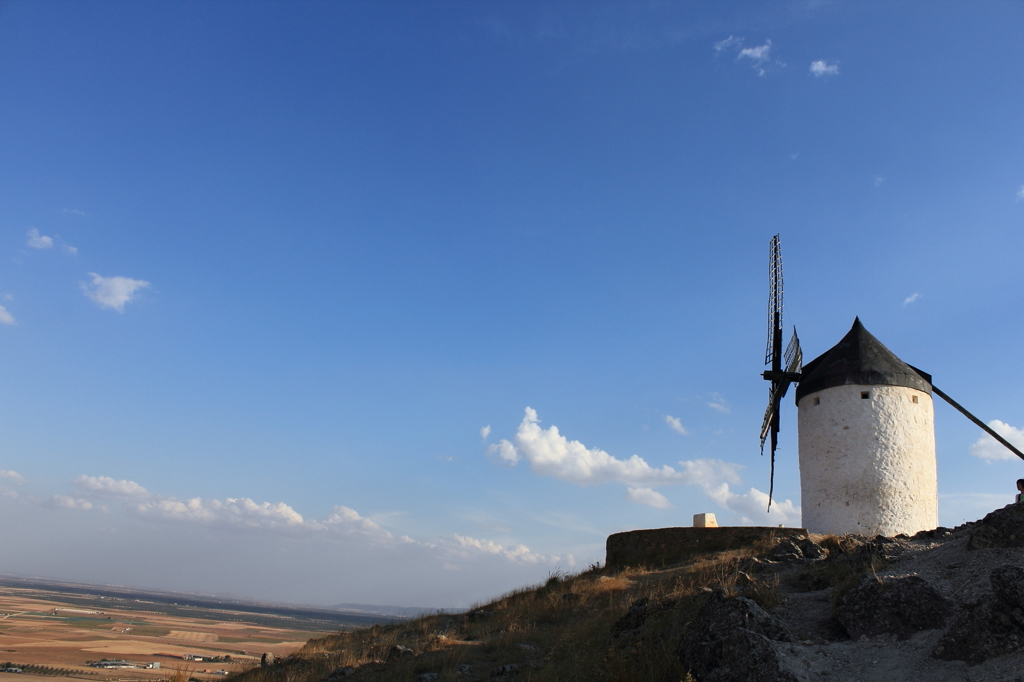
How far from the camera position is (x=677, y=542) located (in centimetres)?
1598

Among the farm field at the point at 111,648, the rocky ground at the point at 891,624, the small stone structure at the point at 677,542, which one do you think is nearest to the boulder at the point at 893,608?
the rocky ground at the point at 891,624

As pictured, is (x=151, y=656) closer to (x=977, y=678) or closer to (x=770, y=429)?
(x=770, y=429)

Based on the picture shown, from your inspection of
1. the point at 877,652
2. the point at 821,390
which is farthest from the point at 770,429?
the point at 877,652

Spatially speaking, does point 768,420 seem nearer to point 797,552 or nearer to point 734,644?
point 797,552

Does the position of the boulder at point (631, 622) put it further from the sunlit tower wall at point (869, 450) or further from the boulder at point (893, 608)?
the sunlit tower wall at point (869, 450)

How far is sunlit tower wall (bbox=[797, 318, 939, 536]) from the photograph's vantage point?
15.4 metres

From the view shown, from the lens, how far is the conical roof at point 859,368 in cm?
1596

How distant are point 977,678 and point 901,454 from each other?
1156 centimetres

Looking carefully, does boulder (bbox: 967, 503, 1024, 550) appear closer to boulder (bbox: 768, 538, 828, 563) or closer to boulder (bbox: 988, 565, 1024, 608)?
boulder (bbox: 988, 565, 1024, 608)

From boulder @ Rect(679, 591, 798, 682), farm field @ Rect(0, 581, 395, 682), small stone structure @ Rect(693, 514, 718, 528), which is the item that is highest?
small stone structure @ Rect(693, 514, 718, 528)

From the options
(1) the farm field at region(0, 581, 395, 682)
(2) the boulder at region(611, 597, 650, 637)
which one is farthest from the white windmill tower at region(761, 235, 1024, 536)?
(1) the farm field at region(0, 581, 395, 682)

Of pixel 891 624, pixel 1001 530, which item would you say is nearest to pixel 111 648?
pixel 891 624

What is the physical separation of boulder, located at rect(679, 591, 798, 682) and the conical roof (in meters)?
10.6

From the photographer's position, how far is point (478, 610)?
14.7 meters
